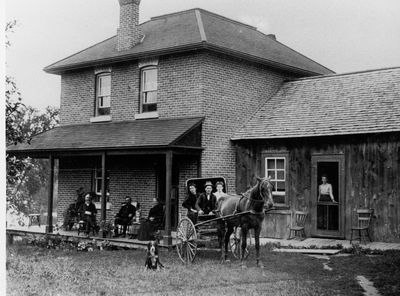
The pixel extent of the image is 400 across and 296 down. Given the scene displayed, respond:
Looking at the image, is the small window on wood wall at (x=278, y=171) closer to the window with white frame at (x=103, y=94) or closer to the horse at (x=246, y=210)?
the horse at (x=246, y=210)

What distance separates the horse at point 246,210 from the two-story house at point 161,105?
3106mm

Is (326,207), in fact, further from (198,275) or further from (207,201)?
(198,275)

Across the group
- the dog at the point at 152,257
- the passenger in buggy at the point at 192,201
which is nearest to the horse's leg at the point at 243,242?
the passenger in buggy at the point at 192,201

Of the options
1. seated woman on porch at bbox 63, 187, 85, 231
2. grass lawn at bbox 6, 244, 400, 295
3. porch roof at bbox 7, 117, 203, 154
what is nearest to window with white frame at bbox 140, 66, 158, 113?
porch roof at bbox 7, 117, 203, 154

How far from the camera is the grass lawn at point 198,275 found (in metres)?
9.60

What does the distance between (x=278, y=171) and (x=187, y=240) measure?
5992mm

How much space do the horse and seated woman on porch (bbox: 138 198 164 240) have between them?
3501mm

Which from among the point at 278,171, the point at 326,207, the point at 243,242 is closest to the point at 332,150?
the point at 326,207

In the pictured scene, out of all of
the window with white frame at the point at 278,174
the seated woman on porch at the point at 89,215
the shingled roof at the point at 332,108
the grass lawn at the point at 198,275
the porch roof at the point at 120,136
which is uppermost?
the shingled roof at the point at 332,108

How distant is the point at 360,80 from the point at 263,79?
3333 mm

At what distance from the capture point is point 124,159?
63.8 ft

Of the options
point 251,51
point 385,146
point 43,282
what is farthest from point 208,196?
point 251,51

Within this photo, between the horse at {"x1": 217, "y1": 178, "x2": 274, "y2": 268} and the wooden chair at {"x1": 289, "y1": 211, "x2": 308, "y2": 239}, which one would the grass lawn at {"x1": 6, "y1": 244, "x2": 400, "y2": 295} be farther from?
the wooden chair at {"x1": 289, "y1": 211, "x2": 308, "y2": 239}

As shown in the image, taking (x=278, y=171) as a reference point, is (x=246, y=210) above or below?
below
